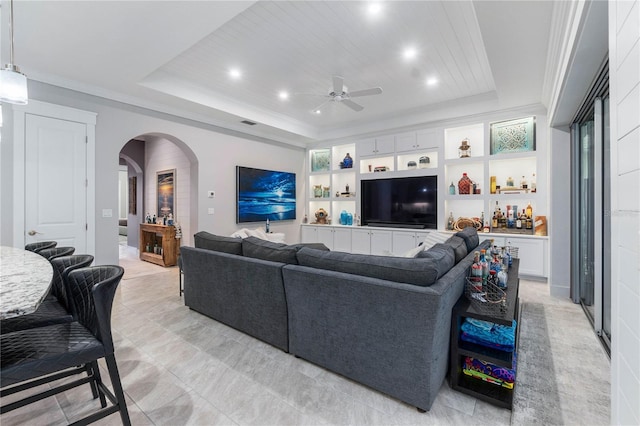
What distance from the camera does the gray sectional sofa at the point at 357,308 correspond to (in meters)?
1.71

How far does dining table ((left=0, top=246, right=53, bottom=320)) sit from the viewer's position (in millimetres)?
943

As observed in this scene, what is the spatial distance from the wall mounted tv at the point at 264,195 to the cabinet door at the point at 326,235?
770mm

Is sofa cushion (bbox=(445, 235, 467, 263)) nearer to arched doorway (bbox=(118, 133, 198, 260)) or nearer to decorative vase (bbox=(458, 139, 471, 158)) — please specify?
decorative vase (bbox=(458, 139, 471, 158))

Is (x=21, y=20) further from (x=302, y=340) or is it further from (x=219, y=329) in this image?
(x=302, y=340)

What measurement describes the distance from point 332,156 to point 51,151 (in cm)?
505

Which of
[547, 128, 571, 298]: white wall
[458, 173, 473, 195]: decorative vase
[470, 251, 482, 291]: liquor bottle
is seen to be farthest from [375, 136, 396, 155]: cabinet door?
[470, 251, 482, 291]: liquor bottle

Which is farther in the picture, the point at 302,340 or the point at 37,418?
the point at 302,340

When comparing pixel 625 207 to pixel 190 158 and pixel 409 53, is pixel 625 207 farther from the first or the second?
pixel 190 158

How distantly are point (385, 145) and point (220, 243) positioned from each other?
14.5 ft

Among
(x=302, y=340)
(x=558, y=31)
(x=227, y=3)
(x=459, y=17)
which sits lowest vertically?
(x=302, y=340)

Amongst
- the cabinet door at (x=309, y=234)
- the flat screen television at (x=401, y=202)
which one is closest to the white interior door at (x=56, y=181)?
the cabinet door at (x=309, y=234)

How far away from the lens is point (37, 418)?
1.67m

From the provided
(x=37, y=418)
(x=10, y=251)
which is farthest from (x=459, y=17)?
(x=37, y=418)

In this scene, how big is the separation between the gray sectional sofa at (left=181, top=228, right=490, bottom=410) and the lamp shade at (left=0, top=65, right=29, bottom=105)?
1.77 metres
